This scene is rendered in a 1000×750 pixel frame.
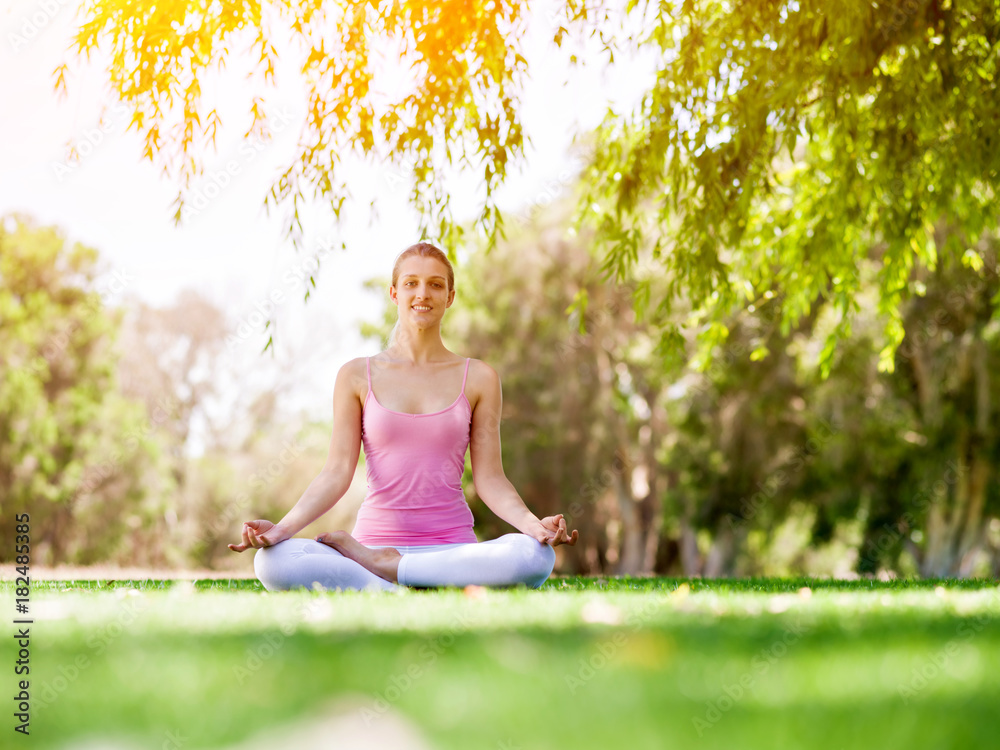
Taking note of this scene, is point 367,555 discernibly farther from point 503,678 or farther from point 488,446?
point 503,678

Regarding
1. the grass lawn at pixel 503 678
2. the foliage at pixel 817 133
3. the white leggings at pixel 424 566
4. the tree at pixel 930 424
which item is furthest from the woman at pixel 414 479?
the tree at pixel 930 424

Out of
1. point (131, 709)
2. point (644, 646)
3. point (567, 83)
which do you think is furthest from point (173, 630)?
point (567, 83)

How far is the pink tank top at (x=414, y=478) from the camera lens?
5.44 metres

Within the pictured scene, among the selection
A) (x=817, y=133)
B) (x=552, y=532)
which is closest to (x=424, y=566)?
(x=552, y=532)

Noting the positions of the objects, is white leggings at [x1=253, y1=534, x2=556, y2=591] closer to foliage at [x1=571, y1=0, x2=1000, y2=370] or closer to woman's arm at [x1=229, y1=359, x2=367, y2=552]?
woman's arm at [x1=229, y1=359, x2=367, y2=552]

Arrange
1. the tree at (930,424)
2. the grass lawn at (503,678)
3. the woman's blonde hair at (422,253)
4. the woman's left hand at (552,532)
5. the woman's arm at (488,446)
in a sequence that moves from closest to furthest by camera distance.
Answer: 1. the grass lawn at (503,678)
2. the woman's left hand at (552,532)
3. the woman's arm at (488,446)
4. the woman's blonde hair at (422,253)
5. the tree at (930,424)

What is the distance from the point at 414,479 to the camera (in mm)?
5449

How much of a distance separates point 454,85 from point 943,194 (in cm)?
412

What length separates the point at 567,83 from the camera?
7473mm

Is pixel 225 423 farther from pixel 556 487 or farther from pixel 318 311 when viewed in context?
pixel 556 487

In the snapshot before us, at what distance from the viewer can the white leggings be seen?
4.94m

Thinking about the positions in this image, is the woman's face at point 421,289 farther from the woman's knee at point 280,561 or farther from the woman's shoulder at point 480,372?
the woman's knee at point 280,561

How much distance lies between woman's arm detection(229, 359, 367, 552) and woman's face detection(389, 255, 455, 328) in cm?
42

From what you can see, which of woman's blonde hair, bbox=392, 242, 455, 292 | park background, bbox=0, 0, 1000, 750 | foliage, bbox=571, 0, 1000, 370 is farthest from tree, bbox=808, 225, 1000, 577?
woman's blonde hair, bbox=392, 242, 455, 292
